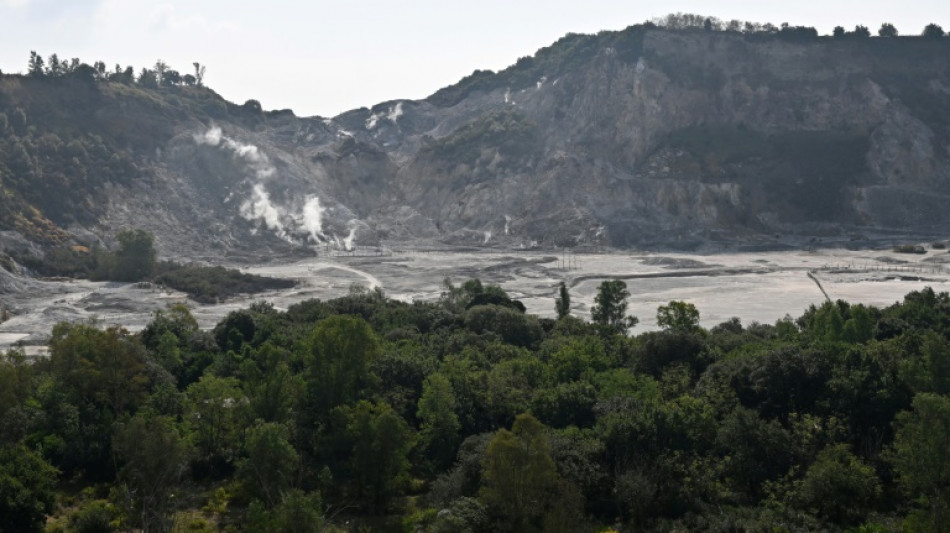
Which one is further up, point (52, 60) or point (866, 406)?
point (52, 60)

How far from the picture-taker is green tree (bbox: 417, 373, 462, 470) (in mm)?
28766

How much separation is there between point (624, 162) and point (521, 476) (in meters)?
113

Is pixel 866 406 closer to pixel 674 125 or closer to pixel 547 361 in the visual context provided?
pixel 547 361

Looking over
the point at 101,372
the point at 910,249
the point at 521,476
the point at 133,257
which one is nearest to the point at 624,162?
the point at 910,249

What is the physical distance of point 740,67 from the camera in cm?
14175

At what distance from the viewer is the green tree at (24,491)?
22344mm

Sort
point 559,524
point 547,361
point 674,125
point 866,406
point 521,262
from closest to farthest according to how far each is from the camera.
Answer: point 559,524, point 866,406, point 547,361, point 521,262, point 674,125

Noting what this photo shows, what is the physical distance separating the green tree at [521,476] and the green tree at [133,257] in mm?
73781

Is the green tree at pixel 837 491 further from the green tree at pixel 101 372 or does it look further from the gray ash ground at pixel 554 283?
the gray ash ground at pixel 554 283

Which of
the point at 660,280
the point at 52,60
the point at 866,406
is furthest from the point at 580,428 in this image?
the point at 52,60

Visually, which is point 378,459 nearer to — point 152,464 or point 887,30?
point 152,464

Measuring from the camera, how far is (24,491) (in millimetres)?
22625

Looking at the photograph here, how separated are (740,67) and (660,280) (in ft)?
230

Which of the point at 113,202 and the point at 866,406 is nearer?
the point at 866,406
